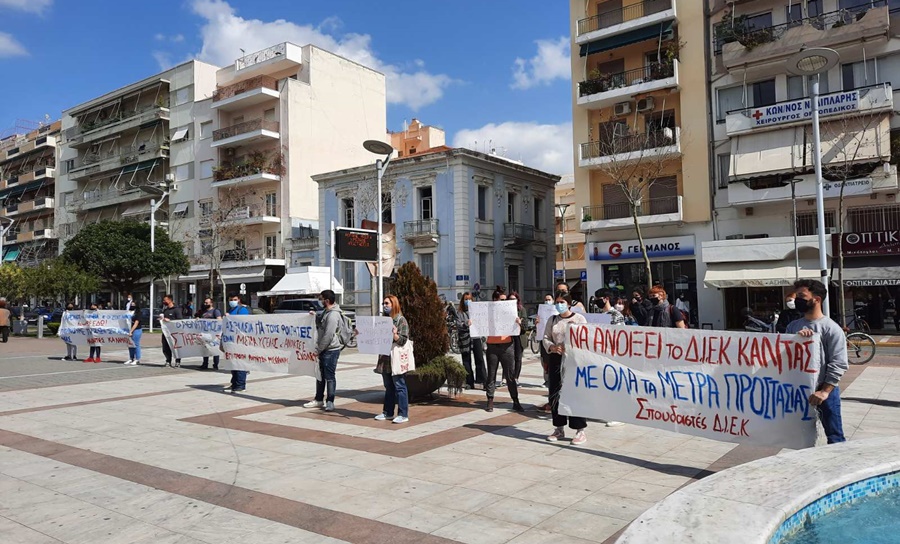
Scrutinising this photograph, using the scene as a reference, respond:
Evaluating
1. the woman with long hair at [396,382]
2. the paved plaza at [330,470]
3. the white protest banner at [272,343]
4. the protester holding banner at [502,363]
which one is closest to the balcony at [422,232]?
the white protest banner at [272,343]

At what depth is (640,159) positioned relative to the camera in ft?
97.0

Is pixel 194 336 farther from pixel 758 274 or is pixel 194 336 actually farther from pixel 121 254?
pixel 121 254

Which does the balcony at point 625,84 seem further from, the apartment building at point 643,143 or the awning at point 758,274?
the awning at point 758,274

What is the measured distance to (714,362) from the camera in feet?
21.5

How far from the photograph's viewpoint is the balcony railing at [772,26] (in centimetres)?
2555

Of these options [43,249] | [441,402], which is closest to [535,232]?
[441,402]

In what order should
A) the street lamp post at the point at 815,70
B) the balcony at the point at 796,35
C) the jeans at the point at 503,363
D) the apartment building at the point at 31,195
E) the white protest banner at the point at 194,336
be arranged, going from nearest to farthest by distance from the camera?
the jeans at the point at 503,363 → the street lamp post at the point at 815,70 → the white protest banner at the point at 194,336 → the balcony at the point at 796,35 → the apartment building at the point at 31,195

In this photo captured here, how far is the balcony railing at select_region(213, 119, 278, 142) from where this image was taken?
146 feet

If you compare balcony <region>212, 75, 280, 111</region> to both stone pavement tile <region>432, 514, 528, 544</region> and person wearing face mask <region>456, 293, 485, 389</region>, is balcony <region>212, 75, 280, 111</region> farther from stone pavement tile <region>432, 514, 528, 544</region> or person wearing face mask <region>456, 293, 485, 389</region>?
→ stone pavement tile <region>432, 514, 528, 544</region>

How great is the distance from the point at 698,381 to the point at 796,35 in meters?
25.3

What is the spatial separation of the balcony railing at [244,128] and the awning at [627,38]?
22423mm

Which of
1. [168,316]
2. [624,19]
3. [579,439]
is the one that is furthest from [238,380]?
[624,19]

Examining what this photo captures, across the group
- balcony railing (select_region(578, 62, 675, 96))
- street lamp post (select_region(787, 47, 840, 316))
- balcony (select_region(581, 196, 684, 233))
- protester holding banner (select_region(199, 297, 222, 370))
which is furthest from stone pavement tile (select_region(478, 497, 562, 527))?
balcony railing (select_region(578, 62, 675, 96))

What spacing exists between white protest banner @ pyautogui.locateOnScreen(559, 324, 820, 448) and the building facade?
27.2m
